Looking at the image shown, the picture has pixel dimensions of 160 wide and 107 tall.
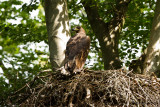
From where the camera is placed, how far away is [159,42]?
5957 millimetres

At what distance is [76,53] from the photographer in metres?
5.35

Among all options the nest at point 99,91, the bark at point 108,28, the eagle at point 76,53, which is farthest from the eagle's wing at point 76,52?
the bark at point 108,28

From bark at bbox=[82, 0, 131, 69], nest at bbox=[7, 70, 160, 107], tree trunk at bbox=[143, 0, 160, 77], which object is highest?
bark at bbox=[82, 0, 131, 69]

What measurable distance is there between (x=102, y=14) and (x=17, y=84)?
15.1 feet

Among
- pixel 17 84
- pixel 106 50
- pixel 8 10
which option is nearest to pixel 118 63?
pixel 106 50

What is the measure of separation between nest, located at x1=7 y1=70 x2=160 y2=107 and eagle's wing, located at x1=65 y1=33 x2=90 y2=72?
2.05 ft

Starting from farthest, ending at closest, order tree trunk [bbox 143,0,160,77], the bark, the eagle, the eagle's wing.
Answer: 1. the bark
2. tree trunk [bbox 143,0,160,77]
3. the eagle's wing
4. the eagle

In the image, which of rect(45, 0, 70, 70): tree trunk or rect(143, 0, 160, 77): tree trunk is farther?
rect(143, 0, 160, 77): tree trunk

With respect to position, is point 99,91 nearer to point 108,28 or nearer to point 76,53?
point 76,53

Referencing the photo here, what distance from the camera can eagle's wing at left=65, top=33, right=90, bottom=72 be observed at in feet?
16.1

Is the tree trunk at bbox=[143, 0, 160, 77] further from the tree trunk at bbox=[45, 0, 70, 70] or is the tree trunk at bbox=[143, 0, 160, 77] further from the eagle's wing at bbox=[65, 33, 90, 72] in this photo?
the tree trunk at bbox=[45, 0, 70, 70]

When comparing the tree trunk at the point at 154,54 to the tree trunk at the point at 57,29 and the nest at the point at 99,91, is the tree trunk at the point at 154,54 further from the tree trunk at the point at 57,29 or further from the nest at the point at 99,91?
the tree trunk at the point at 57,29

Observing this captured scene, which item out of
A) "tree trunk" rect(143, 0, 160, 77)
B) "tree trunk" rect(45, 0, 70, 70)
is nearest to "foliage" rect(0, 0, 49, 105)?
"tree trunk" rect(45, 0, 70, 70)

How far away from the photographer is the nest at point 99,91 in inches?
152
